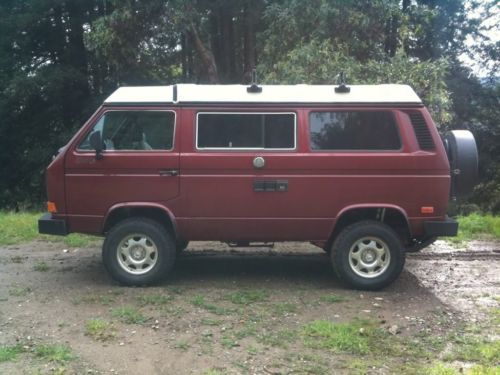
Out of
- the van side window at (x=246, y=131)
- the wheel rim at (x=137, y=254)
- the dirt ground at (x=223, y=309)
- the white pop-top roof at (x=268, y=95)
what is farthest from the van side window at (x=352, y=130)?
the wheel rim at (x=137, y=254)

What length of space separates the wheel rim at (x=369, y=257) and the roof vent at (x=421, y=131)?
1.16 m

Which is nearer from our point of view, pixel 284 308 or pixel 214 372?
pixel 214 372

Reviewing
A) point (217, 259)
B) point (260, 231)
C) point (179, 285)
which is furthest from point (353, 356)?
point (217, 259)

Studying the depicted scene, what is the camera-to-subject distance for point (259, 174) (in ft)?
21.8

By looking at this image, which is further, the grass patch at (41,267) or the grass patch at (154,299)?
the grass patch at (41,267)

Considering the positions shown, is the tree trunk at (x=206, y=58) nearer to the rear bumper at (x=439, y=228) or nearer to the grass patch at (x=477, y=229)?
the grass patch at (x=477, y=229)

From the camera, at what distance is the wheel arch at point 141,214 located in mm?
6672

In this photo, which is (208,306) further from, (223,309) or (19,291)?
(19,291)

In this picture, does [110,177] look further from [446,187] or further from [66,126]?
[66,126]

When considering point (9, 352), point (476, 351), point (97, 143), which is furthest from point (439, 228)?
point (9, 352)

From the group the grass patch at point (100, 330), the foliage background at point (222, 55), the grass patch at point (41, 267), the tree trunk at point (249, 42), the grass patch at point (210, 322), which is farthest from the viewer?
the tree trunk at point (249, 42)

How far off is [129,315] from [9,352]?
3.89 feet

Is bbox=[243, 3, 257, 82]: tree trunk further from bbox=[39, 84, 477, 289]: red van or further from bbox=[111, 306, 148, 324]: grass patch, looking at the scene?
bbox=[111, 306, 148, 324]: grass patch

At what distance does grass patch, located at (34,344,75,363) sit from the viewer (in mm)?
4738
